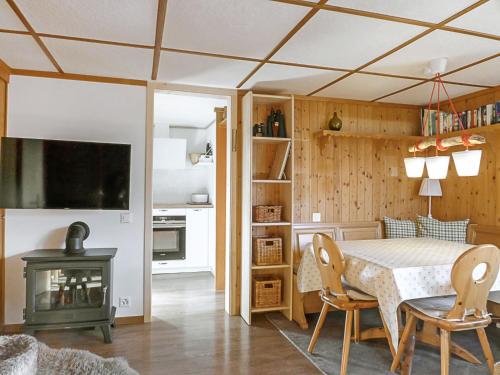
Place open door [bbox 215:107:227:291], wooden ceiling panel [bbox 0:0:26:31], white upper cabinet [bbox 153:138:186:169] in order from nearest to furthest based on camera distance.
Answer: wooden ceiling panel [bbox 0:0:26:31], open door [bbox 215:107:227:291], white upper cabinet [bbox 153:138:186:169]

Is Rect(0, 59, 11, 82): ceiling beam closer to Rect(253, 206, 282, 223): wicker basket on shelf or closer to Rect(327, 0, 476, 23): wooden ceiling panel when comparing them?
Rect(253, 206, 282, 223): wicker basket on shelf

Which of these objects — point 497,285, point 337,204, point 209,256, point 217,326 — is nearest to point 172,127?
point 209,256

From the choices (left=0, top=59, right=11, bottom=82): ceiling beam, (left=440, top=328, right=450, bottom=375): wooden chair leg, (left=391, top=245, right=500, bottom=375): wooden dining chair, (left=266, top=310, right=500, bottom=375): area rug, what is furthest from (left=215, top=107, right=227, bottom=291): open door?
(left=440, top=328, right=450, bottom=375): wooden chair leg

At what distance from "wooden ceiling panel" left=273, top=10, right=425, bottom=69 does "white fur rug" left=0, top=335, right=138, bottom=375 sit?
203 centimetres

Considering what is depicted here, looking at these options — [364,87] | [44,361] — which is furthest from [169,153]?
[44,361]

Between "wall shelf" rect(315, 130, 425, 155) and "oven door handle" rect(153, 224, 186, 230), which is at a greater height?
"wall shelf" rect(315, 130, 425, 155)

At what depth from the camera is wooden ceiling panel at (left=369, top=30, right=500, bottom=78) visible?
7.83ft

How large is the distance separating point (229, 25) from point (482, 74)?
2425mm

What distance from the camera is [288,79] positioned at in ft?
10.9

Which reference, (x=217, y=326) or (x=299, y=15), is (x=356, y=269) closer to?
(x=217, y=326)

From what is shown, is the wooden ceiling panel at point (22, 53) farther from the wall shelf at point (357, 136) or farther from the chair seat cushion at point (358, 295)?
the chair seat cushion at point (358, 295)

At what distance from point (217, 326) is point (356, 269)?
1.51 m

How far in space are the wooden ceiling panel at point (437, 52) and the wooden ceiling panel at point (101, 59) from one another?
194 cm

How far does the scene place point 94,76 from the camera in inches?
129
